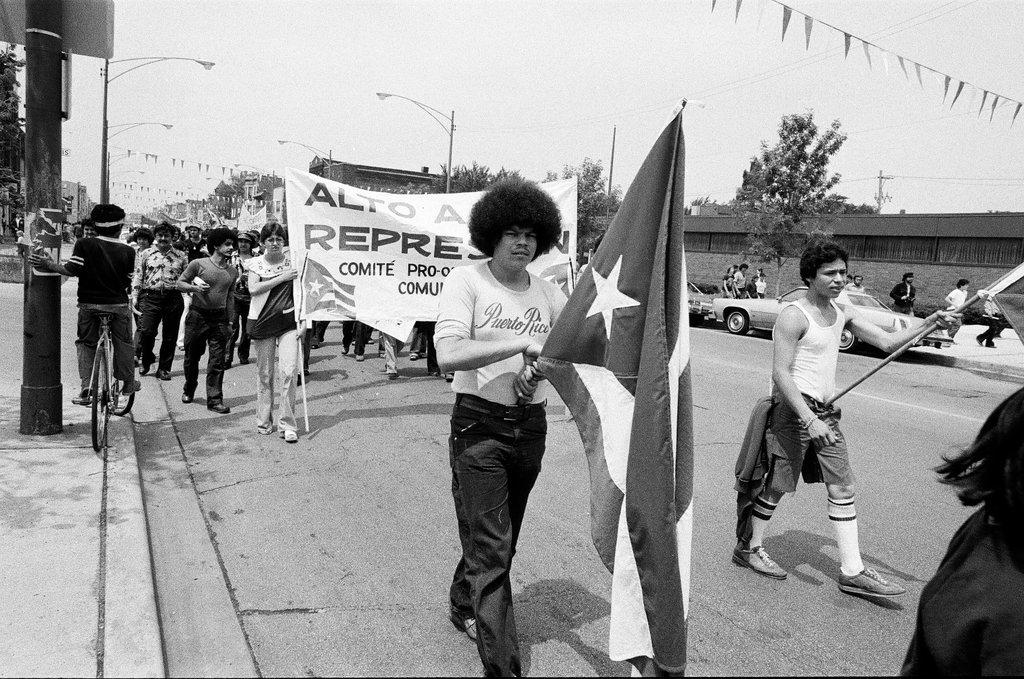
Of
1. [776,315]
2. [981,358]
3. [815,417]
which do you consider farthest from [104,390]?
[981,358]

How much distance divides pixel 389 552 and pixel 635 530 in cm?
225

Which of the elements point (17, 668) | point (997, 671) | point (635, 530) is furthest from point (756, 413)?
point (17, 668)

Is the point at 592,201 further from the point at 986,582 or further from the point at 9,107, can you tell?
the point at 986,582

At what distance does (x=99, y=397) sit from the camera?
615 centimetres

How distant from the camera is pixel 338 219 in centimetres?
817

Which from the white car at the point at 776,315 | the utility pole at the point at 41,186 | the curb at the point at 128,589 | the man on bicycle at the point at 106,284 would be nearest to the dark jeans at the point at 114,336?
the man on bicycle at the point at 106,284

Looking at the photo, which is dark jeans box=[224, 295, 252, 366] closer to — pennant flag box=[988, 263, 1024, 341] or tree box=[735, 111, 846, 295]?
pennant flag box=[988, 263, 1024, 341]

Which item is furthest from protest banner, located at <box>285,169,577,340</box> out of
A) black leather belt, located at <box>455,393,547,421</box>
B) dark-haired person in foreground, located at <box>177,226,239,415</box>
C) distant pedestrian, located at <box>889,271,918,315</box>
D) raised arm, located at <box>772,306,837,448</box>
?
distant pedestrian, located at <box>889,271,918,315</box>

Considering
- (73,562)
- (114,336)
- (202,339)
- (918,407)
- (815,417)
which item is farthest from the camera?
(918,407)

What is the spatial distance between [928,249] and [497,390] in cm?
3108

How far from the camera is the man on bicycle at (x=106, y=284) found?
6.41 meters

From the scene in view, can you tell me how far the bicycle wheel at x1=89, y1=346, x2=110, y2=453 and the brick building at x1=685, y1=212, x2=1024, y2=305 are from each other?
77.6 feet

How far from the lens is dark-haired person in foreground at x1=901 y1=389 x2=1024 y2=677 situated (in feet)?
4.42

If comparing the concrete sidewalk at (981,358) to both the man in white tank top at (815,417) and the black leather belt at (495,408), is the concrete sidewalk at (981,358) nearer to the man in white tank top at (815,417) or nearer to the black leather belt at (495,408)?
the man in white tank top at (815,417)
